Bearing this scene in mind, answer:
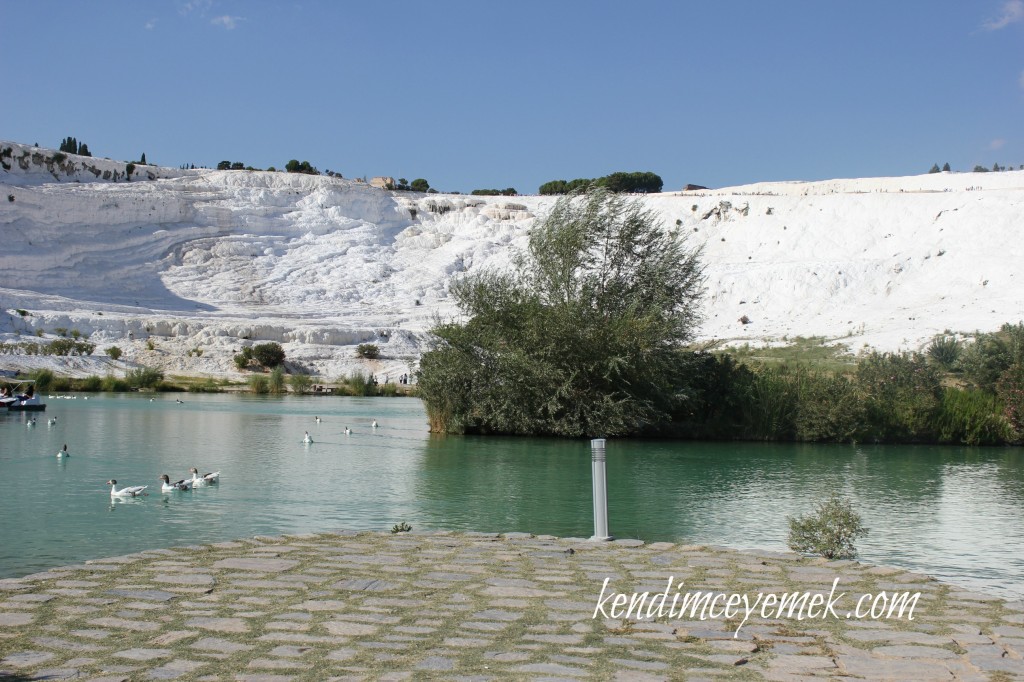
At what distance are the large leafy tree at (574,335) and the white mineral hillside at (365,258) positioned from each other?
16.0 metres

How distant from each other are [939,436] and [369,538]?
18830 mm

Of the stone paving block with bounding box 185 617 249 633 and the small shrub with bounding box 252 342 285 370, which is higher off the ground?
the small shrub with bounding box 252 342 285 370

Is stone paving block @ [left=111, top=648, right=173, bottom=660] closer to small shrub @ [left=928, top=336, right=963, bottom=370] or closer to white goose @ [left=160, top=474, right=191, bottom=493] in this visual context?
white goose @ [left=160, top=474, right=191, bottom=493]

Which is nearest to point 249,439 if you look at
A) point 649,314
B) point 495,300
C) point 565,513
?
point 495,300

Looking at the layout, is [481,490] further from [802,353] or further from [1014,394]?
[802,353]

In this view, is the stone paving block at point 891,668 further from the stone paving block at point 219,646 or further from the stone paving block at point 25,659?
the stone paving block at point 25,659

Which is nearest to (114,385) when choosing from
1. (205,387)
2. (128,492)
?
(205,387)

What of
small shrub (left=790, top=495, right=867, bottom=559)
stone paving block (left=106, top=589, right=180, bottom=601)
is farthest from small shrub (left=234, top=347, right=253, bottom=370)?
stone paving block (left=106, top=589, right=180, bottom=601)

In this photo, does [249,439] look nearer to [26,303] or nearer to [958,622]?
[958,622]

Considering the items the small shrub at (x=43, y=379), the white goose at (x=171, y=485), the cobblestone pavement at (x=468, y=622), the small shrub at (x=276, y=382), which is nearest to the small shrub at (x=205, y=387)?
the small shrub at (x=276, y=382)

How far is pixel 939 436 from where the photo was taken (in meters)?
22.7

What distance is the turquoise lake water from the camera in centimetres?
964

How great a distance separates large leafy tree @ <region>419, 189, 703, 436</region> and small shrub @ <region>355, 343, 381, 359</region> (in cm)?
2819

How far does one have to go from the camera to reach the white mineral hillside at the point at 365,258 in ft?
159
